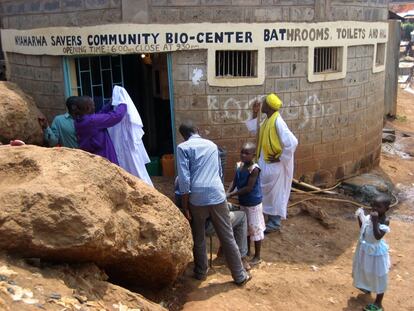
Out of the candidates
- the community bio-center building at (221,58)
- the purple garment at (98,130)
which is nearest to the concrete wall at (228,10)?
the community bio-center building at (221,58)

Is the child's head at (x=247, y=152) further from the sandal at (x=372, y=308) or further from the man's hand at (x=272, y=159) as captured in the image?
the sandal at (x=372, y=308)

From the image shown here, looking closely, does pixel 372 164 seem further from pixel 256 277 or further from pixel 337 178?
pixel 256 277

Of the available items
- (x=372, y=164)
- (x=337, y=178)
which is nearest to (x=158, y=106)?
(x=337, y=178)

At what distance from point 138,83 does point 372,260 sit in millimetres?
5570

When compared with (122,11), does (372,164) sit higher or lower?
lower

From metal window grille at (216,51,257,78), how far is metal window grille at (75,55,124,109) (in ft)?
6.13

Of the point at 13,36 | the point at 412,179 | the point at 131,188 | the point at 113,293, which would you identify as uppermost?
the point at 13,36

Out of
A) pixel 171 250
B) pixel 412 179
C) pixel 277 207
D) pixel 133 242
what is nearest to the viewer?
pixel 133 242

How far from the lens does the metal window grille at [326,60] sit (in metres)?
7.91

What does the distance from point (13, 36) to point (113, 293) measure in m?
5.74

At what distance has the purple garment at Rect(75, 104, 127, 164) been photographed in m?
5.25

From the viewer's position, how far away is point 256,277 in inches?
206

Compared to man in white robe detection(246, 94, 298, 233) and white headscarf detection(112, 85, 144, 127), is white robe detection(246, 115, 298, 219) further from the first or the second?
white headscarf detection(112, 85, 144, 127)

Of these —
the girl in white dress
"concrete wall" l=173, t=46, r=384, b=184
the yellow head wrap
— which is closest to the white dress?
the girl in white dress
